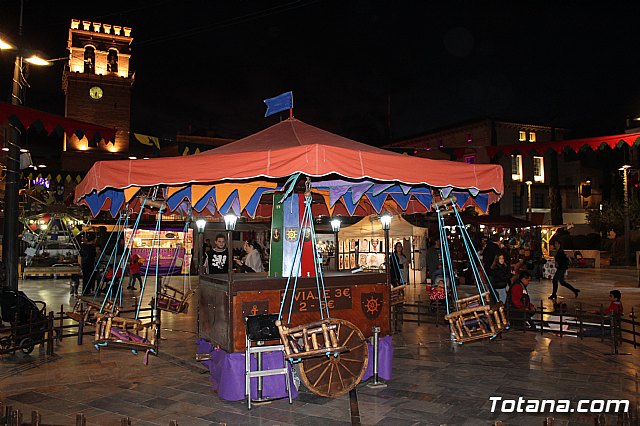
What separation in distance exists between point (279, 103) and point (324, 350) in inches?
141

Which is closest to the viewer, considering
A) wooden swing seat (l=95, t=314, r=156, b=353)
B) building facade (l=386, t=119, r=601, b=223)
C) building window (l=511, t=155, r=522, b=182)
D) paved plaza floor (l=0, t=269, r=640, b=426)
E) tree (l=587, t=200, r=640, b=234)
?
paved plaza floor (l=0, t=269, r=640, b=426)

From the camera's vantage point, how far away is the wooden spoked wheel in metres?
5.61

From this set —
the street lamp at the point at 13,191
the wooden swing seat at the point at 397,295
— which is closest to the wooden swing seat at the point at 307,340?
the wooden swing seat at the point at 397,295

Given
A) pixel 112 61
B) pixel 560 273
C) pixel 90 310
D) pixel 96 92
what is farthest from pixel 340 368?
pixel 112 61

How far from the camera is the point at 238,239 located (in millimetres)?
30109

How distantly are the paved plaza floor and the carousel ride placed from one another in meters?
0.66

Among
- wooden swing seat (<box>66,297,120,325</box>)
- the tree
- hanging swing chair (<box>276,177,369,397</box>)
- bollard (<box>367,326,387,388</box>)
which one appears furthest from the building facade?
hanging swing chair (<box>276,177,369,397</box>)

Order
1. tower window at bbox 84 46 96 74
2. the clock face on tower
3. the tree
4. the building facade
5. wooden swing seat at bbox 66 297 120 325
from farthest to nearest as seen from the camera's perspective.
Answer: the building facade → the clock face on tower → tower window at bbox 84 46 96 74 → the tree → wooden swing seat at bbox 66 297 120 325

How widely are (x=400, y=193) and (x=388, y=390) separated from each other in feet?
10.7

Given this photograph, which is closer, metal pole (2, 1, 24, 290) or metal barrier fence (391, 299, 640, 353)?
metal barrier fence (391, 299, 640, 353)

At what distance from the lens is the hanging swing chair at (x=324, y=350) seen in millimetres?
5180

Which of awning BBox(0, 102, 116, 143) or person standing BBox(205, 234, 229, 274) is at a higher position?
awning BBox(0, 102, 116, 143)

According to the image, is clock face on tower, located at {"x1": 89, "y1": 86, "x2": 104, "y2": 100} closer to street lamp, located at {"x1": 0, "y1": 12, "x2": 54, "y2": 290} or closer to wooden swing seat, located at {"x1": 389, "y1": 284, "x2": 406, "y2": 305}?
street lamp, located at {"x1": 0, "y1": 12, "x2": 54, "y2": 290}

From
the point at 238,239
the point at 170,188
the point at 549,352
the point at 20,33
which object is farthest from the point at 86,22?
the point at 549,352
